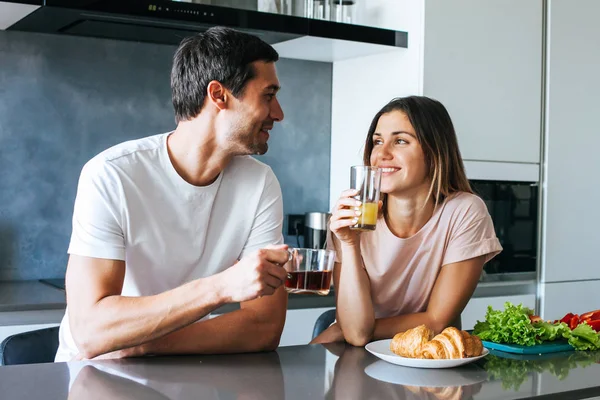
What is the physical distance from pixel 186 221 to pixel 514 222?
→ 2035 millimetres

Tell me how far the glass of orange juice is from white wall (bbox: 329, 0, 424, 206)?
1.43 meters

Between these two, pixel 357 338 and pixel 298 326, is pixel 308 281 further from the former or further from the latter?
pixel 298 326

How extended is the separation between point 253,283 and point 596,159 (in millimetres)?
2661

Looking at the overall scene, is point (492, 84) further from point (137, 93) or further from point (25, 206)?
point (25, 206)

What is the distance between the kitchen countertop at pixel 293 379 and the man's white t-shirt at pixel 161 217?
32cm

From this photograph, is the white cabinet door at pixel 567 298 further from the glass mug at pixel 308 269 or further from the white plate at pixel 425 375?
the glass mug at pixel 308 269

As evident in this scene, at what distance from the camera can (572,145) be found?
12.0 ft

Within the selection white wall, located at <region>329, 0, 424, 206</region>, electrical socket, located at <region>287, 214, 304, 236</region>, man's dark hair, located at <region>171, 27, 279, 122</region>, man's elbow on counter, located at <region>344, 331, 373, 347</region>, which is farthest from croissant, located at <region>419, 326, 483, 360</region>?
electrical socket, located at <region>287, 214, 304, 236</region>

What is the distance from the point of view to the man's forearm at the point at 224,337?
1.70 m

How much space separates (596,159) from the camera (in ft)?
12.3

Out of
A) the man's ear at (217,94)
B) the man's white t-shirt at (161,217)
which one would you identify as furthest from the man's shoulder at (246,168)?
the man's ear at (217,94)

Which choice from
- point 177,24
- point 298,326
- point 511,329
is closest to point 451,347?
point 511,329

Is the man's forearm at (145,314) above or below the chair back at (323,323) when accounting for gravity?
above

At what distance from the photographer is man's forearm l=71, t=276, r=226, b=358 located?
64.8 inches
